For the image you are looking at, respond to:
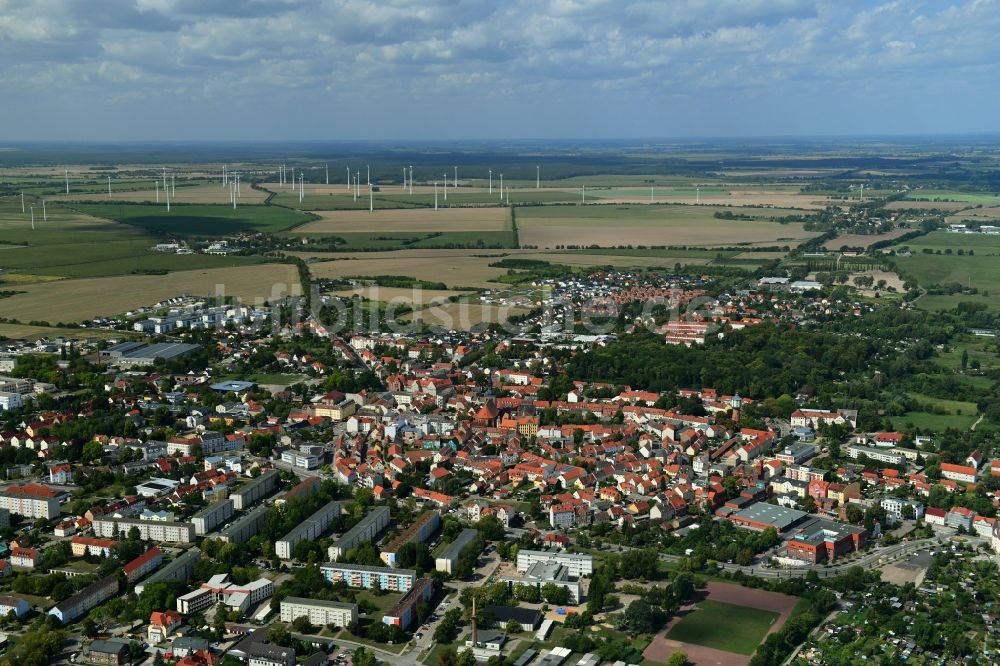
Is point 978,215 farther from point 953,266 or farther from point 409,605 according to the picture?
point 409,605

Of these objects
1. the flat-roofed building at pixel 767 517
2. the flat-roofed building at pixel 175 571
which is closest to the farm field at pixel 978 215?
the flat-roofed building at pixel 767 517

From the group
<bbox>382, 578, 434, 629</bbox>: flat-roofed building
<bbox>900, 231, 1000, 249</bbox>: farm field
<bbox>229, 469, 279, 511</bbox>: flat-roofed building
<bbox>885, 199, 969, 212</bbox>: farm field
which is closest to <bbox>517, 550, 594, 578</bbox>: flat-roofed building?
<bbox>382, 578, 434, 629</bbox>: flat-roofed building

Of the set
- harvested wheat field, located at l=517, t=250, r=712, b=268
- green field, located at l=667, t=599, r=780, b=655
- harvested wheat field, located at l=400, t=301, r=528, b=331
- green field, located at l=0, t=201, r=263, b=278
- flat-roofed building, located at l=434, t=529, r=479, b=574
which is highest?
green field, located at l=0, t=201, r=263, b=278

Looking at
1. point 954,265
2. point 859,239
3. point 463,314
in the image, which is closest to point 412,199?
point 859,239

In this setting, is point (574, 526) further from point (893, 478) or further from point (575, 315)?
point (575, 315)

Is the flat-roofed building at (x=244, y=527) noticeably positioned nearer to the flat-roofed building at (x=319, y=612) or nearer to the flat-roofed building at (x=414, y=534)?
the flat-roofed building at (x=414, y=534)

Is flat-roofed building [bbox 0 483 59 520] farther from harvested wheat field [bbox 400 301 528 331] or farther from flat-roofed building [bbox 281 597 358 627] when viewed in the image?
harvested wheat field [bbox 400 301 528 331]

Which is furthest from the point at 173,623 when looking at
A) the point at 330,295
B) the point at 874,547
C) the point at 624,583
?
the point at 330,295
